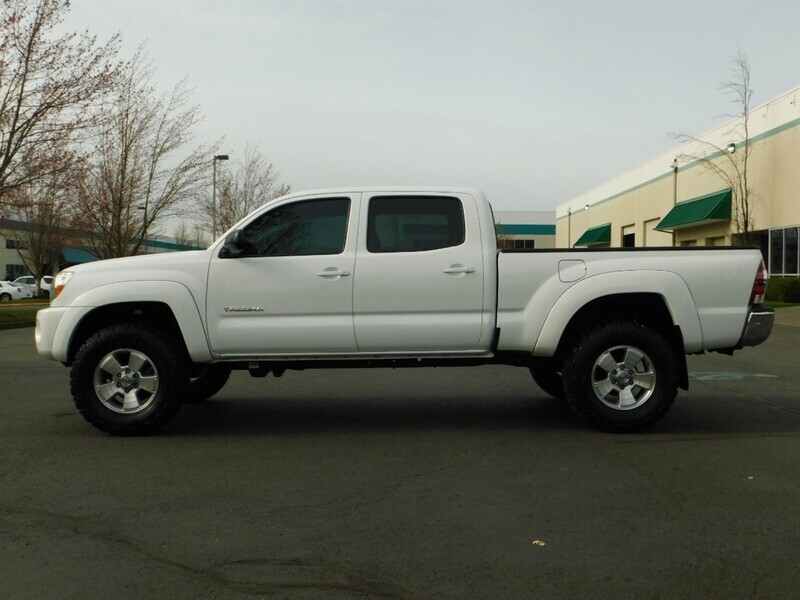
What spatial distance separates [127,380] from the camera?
7.62m

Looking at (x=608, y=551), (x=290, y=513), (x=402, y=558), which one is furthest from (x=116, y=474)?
(x=608, y=551)

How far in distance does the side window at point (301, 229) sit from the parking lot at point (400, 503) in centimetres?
160

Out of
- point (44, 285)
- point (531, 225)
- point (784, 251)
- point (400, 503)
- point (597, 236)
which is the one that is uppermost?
point (531, 225)

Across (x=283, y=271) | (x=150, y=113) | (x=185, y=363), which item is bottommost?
(x=185, y=363)

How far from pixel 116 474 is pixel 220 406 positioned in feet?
10.3

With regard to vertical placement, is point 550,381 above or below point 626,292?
below

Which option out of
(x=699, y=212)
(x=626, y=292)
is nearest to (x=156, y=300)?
(x=626, y=292)

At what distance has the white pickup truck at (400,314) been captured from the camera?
24.6ft

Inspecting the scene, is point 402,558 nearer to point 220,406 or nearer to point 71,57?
point 220,406

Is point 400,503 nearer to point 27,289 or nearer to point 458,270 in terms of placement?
point 458,270

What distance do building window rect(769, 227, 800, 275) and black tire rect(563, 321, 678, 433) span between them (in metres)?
24.8

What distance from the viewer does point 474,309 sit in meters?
7.53

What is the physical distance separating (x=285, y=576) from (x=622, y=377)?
14.0 ft

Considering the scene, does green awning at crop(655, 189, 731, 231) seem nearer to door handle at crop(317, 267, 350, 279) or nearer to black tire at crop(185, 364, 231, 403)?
black tire at crop(185, 364, 231, 403)
